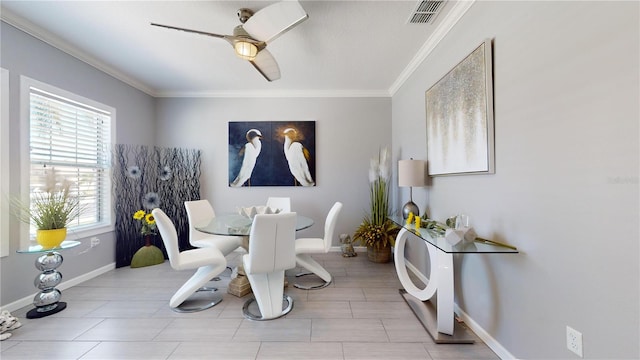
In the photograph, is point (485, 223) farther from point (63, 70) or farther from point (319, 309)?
point (63, 70)

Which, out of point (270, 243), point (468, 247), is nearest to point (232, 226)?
point (270, 243)

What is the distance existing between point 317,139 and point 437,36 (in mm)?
2139

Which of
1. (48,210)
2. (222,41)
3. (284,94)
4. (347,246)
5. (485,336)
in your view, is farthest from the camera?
(284,94)

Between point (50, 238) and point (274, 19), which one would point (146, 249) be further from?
point (274, 19)

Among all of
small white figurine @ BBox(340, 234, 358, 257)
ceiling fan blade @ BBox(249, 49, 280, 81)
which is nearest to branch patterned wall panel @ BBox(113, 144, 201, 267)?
ceiling fan blade @ BBox(249, 49, 280, 81)

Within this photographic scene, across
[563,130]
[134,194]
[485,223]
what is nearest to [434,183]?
→ [485,223]

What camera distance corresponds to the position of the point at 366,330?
1.87 meters

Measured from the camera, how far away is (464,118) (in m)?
1.91

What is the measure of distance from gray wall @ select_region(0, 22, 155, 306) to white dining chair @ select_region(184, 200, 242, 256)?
1.24 metres

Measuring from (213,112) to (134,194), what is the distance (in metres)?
1.69

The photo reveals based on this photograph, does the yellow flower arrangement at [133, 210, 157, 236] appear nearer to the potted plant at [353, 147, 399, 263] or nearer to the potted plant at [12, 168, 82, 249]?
the potted plant at [12, 168, 82, 249]

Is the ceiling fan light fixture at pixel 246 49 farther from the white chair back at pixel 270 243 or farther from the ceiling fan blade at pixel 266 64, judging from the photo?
the white chair back at pixel 270 243

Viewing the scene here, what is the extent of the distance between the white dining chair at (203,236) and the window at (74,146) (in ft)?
3.70

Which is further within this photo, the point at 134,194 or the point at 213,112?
the point at 213,112
